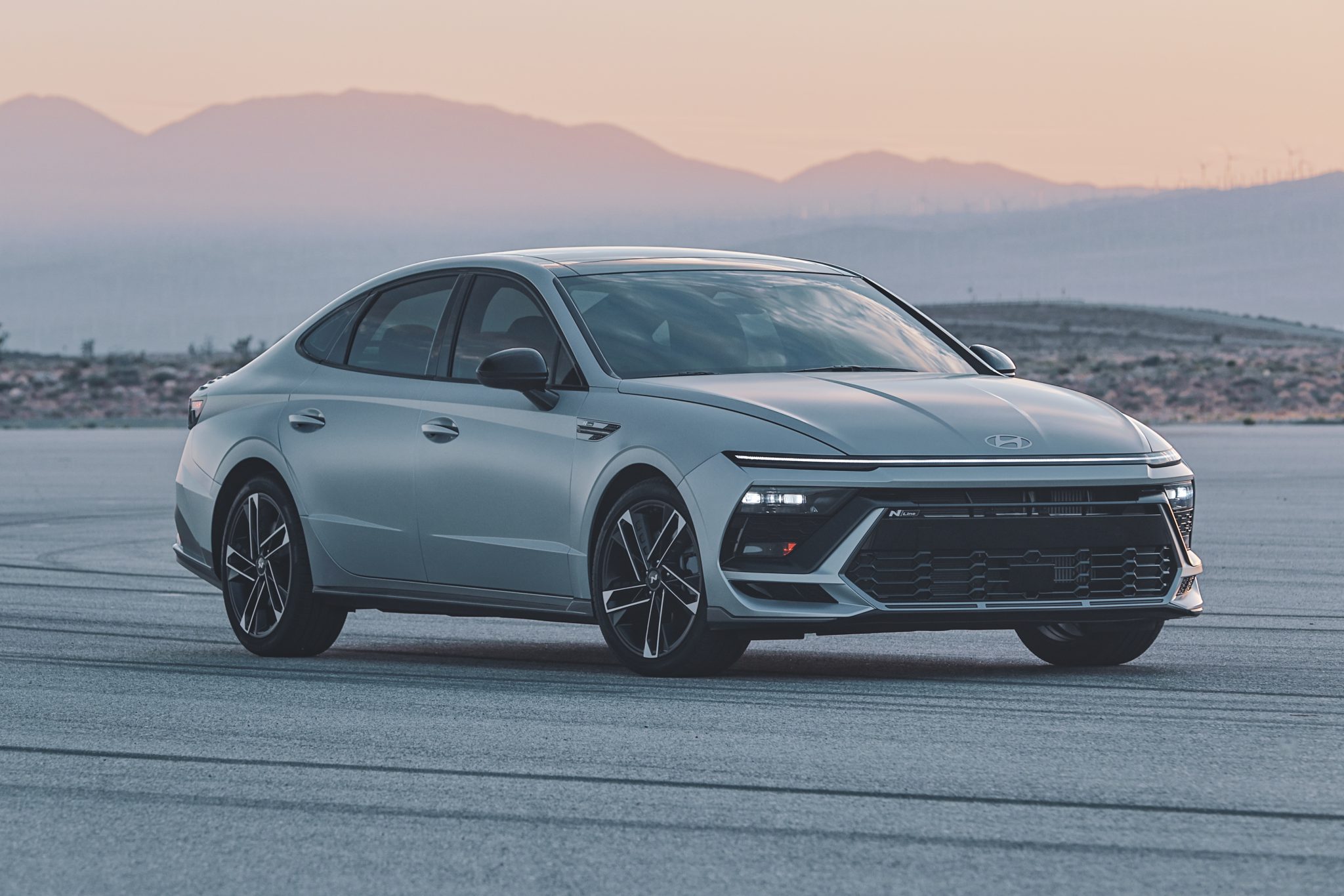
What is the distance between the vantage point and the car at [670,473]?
810 cm

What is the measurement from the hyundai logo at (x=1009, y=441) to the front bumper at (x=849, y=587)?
11 cm

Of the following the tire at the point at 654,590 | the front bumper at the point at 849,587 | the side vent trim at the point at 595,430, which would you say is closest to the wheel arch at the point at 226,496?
the side vent trim at the point at 595,430

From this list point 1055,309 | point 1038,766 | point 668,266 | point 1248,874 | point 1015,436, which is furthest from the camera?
point 1055,309

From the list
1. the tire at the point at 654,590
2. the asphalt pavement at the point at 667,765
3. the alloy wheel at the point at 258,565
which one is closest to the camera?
the asphalt pavement at the point at 667,765

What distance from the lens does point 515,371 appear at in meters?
8.84

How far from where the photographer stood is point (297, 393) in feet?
34.0

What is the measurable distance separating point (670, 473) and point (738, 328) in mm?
1225

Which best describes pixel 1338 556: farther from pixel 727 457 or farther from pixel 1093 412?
pixel 727 457

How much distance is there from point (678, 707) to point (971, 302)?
168313mm

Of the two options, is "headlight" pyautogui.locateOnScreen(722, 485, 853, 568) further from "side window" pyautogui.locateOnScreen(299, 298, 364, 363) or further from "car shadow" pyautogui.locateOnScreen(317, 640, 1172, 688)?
"side window" pyautogui.locateOnScreen(299, 298, 364, 363)

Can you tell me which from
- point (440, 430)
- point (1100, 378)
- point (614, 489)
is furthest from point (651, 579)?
point (1100, 378)

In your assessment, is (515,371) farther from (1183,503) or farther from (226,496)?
(1183,503)

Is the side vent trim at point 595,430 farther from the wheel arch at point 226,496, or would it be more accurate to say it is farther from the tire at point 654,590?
the wheel arch at point 226,496

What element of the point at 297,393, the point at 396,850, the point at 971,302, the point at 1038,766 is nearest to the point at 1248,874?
the point at 1038,766
